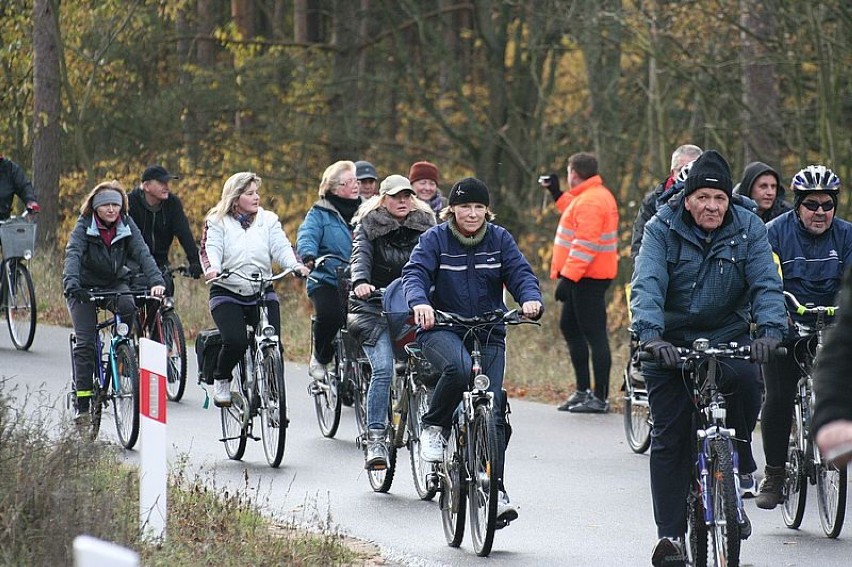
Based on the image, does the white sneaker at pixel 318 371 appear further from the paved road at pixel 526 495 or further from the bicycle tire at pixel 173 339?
the bicycle tire at pixel 173 339

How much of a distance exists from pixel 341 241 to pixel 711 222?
553 centimetres

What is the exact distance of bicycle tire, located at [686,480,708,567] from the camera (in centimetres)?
638

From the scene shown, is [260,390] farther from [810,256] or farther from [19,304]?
[19,304]

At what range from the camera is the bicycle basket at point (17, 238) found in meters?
16.2

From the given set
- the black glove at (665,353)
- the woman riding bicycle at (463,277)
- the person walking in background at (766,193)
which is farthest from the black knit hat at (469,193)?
the person walking in background at (766,193)

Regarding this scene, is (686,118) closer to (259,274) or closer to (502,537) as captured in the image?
(259,274)

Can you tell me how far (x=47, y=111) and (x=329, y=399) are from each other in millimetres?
13959

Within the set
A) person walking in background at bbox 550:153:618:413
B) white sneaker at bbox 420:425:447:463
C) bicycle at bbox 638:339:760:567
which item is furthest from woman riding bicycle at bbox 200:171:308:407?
bicycle at bbox 638:339:760:567

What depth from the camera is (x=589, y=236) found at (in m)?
13.0

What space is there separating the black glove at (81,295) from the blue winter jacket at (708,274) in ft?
17.8

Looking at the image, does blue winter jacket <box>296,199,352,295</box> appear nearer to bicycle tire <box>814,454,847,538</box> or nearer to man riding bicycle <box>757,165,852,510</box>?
man riding bicycle <box>757,165,852,510</box>

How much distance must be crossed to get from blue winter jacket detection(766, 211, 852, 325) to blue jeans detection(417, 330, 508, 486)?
1.78 metres

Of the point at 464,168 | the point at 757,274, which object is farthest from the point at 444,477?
the point at 464,168

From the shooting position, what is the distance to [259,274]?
35.1 feet
